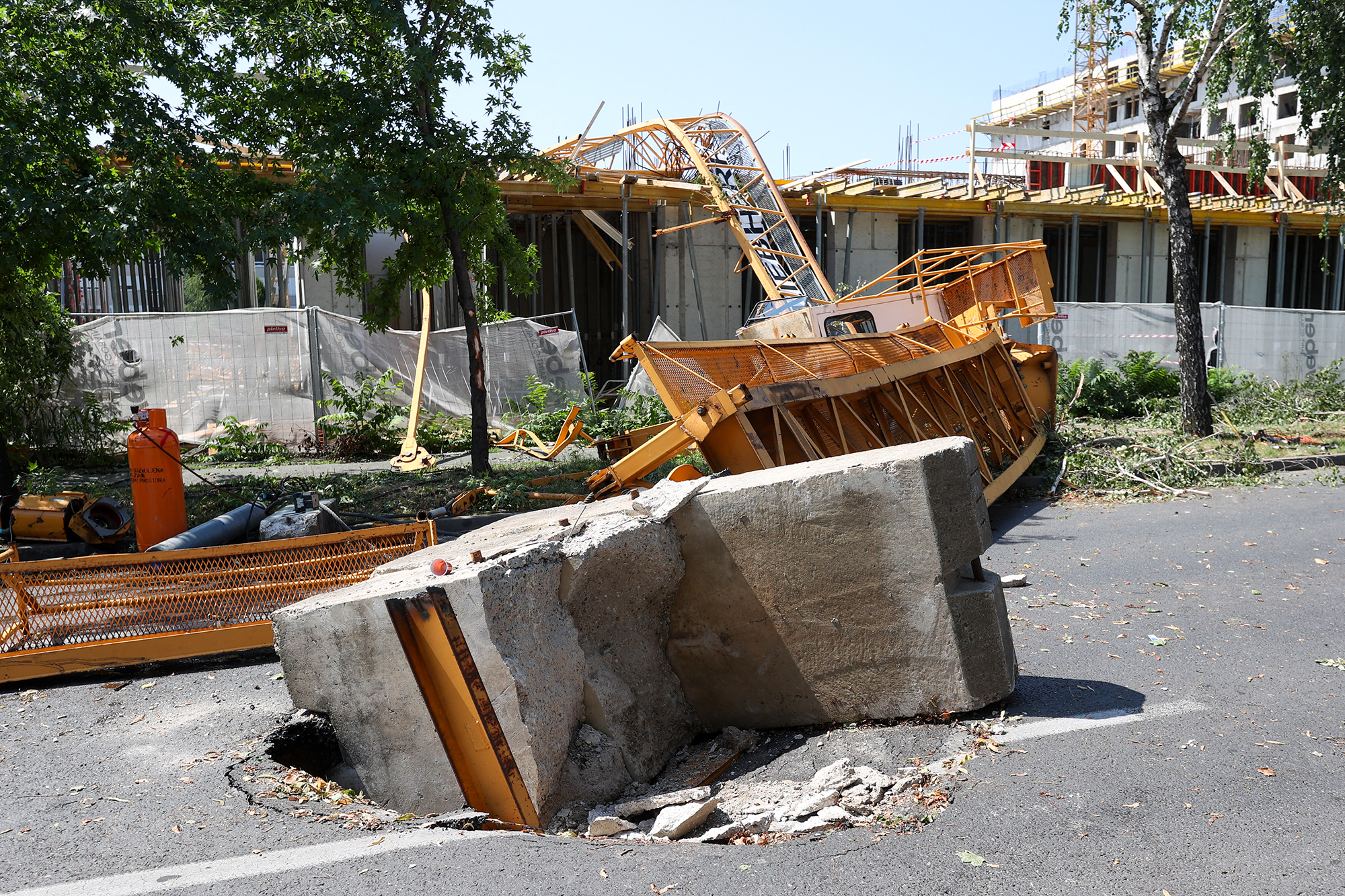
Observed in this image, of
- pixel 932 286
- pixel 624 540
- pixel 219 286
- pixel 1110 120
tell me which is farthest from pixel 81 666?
pixel 1110 120

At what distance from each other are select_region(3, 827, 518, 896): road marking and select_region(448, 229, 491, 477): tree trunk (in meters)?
7.80

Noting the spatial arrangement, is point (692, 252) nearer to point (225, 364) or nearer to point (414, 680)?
point (225, 364)

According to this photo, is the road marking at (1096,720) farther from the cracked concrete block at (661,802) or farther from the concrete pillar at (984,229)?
the concrete pillar at (984,229)

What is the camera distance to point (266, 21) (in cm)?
961

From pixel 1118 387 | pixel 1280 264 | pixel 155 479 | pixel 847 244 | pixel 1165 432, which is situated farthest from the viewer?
pixel 1280 264

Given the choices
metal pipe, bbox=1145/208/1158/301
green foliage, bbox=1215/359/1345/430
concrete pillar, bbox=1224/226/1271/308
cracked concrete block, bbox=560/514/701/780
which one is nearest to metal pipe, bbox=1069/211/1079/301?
metal pipe, bbox=1145/208/1158/301

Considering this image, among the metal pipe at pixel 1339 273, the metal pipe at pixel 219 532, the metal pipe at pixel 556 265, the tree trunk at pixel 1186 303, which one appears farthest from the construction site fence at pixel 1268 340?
the metal pipe at pixel 219 532

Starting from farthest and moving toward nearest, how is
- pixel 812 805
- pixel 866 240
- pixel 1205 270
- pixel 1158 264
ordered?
pixel 1158 264
pixel 1205 270
pixel 866 240
pixel 812 805

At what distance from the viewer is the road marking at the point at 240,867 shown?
3.04 meters

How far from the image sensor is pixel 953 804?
3469 mm

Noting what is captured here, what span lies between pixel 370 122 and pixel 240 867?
861cm

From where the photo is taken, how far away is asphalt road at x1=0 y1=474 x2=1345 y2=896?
302cm

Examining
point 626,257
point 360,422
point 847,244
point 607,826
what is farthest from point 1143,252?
point 607,826

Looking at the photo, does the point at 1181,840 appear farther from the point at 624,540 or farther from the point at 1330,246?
the point at 1330,246
